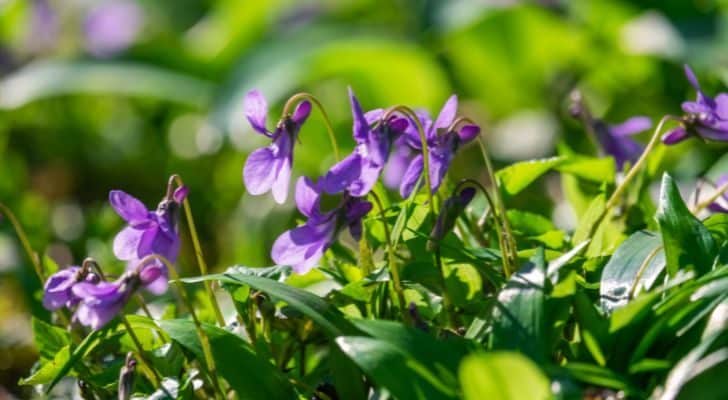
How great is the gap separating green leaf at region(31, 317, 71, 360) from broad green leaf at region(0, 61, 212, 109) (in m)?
2.75

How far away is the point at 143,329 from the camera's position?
1589mm

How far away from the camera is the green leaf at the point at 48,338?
162 cm

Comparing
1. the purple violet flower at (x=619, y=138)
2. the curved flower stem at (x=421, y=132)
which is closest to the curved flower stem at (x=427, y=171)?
the curved flower stem at (x=421, y=132)

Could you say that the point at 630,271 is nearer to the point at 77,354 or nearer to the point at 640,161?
the point at 640,161

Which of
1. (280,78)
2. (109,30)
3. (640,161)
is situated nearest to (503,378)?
(640,161)

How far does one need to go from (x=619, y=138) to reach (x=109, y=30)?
3.33 metres

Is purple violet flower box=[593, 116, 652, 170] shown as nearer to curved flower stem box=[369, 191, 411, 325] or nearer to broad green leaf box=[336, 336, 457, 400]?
curved flower stem box=[369, 191, 411, 325]

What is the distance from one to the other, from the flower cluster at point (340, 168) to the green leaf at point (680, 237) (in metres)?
0.25

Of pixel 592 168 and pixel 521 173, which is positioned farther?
pixel 592 168

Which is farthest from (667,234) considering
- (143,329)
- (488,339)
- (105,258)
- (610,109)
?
(610,109)

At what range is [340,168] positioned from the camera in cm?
134

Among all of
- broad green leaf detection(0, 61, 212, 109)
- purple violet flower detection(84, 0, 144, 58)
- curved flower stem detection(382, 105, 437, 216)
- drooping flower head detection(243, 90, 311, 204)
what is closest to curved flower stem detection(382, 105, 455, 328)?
curved flower stem detection(382, 105, 437, 216)

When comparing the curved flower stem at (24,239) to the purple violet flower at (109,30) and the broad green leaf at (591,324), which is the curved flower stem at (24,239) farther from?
the purple violet flower at (109,30)

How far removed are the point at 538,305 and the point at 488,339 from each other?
0.29 ft
